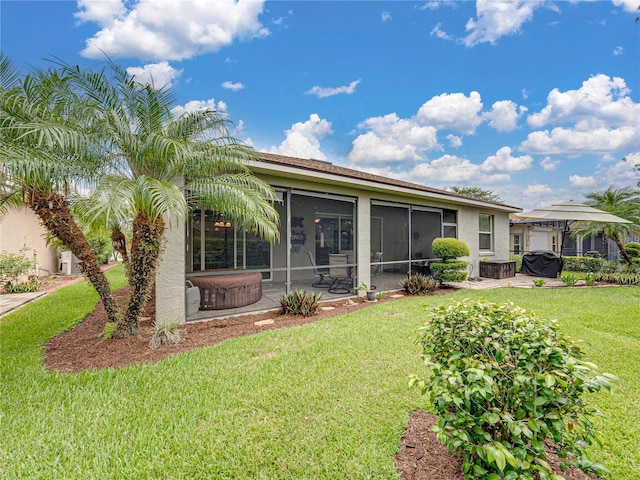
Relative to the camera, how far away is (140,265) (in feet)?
16.1

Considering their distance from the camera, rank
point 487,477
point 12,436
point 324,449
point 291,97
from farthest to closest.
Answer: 1. point 291,97
2. point 12,436
3. point 324,449
4. point 487,477

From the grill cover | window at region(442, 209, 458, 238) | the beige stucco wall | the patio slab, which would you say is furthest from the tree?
the beige stucco wall

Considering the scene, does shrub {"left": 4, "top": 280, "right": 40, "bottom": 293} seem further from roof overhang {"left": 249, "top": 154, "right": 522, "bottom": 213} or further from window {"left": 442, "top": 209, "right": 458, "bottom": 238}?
window {"left": 442, "top": 209, "right": 458, "bottom": 238}

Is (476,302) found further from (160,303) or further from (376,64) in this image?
(376,64)

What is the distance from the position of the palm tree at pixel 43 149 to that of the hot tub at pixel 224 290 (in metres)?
2.18

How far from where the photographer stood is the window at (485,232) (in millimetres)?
14163

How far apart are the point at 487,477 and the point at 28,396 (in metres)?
4.55

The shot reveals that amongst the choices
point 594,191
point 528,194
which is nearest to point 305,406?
point 594,191

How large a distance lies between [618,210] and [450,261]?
11.5 meters

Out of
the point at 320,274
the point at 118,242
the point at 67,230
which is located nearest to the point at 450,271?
the point at 320,274

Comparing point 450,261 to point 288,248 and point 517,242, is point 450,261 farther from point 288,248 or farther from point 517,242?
point 517,242

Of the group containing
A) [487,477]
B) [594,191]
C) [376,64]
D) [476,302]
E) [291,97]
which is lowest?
[487,477]

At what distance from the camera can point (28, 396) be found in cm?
326

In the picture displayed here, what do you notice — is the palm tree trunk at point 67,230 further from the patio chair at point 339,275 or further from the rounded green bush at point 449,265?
the rounded green bush at point 449,265
